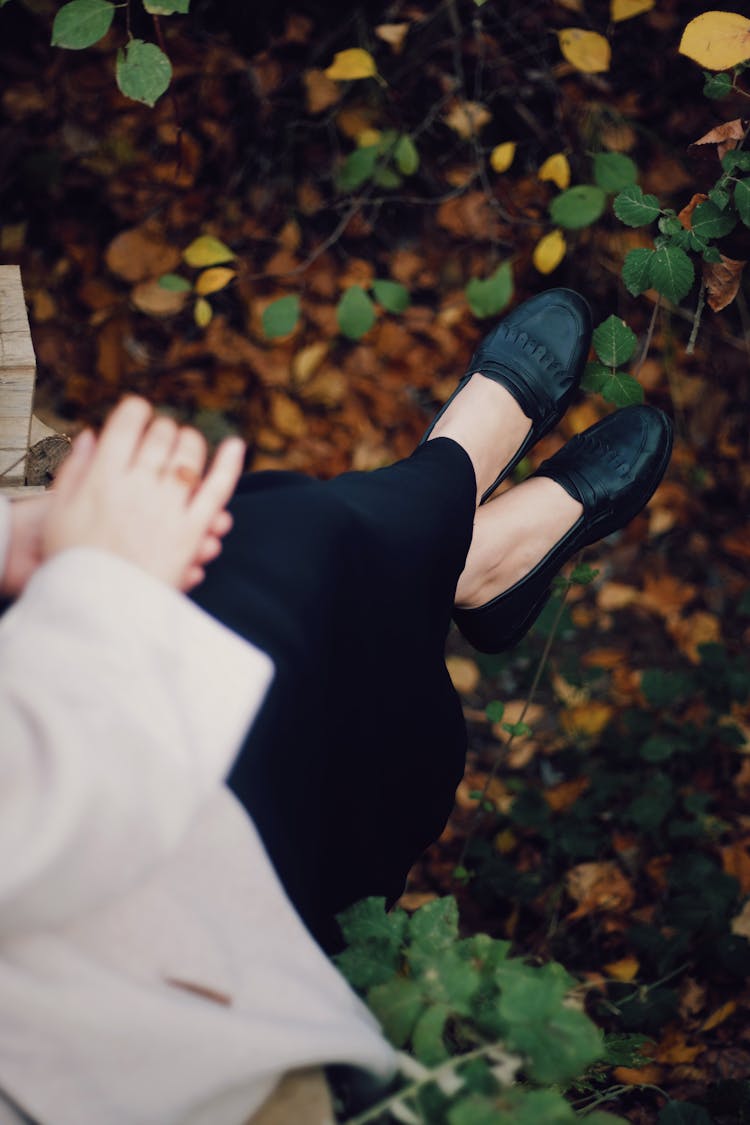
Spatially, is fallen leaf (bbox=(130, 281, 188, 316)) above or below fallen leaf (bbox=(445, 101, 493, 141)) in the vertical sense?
below

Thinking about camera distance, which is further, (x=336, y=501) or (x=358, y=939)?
(x=336, y=501)

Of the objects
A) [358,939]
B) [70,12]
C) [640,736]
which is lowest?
[640,736]

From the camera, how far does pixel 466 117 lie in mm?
1934

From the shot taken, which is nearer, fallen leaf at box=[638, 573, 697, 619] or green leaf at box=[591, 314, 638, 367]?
green leaf at box=[591, 314, 638, 367]

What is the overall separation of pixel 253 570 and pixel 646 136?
1.52 metres

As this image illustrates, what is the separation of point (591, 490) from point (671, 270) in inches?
15.4

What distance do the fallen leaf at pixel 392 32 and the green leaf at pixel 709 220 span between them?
1079 millimetres

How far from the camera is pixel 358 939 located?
2.63 ft

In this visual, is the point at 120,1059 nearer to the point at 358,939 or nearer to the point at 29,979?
the point at 29,979

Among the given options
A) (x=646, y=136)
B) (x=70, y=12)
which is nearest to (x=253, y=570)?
(x=70, y=12)

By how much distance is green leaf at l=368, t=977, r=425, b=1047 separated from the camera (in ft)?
2.36

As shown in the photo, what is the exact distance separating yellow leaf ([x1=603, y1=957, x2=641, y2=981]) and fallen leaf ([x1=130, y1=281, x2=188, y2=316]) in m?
1.56

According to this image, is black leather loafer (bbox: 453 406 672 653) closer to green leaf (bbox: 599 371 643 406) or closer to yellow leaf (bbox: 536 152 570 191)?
green leaf (bbox: 599 371 643 406)

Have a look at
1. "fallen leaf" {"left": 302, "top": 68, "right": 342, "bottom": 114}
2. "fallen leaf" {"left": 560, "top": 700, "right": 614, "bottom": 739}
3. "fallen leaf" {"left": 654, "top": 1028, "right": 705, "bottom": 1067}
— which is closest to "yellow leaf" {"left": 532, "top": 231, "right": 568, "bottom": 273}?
"fallen leaf" {"left": 302, "top": 68, "right": 342, "bottom": 114}
